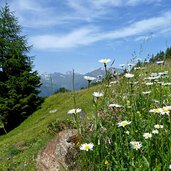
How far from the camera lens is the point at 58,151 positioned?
7.58 metres

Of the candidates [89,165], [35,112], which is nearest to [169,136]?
[89,165]

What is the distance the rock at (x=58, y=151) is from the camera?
699cm

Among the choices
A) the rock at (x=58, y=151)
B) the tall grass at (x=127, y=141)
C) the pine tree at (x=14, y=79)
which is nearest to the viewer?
the tall grass at (x=127, y=141)

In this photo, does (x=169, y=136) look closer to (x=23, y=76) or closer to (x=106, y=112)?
(x=106, y=112)

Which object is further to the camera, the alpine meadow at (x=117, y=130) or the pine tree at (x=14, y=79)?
the pine tree at (x=14, y=79)

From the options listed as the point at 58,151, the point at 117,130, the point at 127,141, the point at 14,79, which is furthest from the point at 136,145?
the point at 14,79

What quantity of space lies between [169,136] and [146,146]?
303mm

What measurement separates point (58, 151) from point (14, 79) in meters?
40.3

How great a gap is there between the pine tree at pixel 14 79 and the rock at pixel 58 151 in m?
32.8

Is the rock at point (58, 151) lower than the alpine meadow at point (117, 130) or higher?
lower

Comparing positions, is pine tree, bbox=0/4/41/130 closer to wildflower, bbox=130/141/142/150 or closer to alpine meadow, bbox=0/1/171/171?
alpine meadow, bbox=0/1/171/171

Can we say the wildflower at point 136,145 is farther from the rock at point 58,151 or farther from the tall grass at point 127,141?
the rock at point 58,151

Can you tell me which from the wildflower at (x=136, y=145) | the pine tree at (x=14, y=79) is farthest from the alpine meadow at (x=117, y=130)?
the pine tree at (x=14, y=79)

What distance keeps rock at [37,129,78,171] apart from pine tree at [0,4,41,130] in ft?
108
